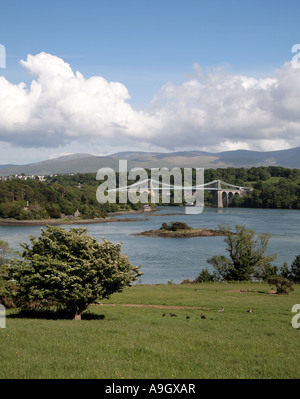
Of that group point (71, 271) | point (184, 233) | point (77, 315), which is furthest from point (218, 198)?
point (71, 271)

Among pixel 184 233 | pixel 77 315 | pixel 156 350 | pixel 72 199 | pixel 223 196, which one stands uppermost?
pixel 223 196

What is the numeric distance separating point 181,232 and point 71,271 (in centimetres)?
4411

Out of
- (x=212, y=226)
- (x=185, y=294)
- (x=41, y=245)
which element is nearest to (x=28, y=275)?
(x=41, y=245)

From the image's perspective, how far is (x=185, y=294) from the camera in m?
16.2

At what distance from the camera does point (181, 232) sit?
53531 mm

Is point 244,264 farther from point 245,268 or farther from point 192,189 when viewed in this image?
point 192,189

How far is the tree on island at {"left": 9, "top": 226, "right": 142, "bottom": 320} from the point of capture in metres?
9.65

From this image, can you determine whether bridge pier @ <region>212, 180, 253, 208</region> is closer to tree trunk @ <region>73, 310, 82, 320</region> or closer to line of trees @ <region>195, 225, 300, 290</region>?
line of trees @ <region>195, 225, 300, 290</region>

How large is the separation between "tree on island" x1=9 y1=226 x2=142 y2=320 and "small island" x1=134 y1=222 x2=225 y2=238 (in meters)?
41.6

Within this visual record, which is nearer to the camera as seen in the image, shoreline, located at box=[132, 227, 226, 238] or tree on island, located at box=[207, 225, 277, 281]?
tree on island, located at box=[207, 225, 277, 281]

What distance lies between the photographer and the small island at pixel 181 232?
52281 millimetres

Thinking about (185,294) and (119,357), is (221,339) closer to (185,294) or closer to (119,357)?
(119,357)

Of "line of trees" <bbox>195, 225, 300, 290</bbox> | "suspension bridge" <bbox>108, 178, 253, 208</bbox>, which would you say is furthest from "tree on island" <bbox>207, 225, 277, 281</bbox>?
"suspension bridge" <bbox>108, 178, 253, 208</bbox>

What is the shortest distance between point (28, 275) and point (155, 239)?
38.8 metres
